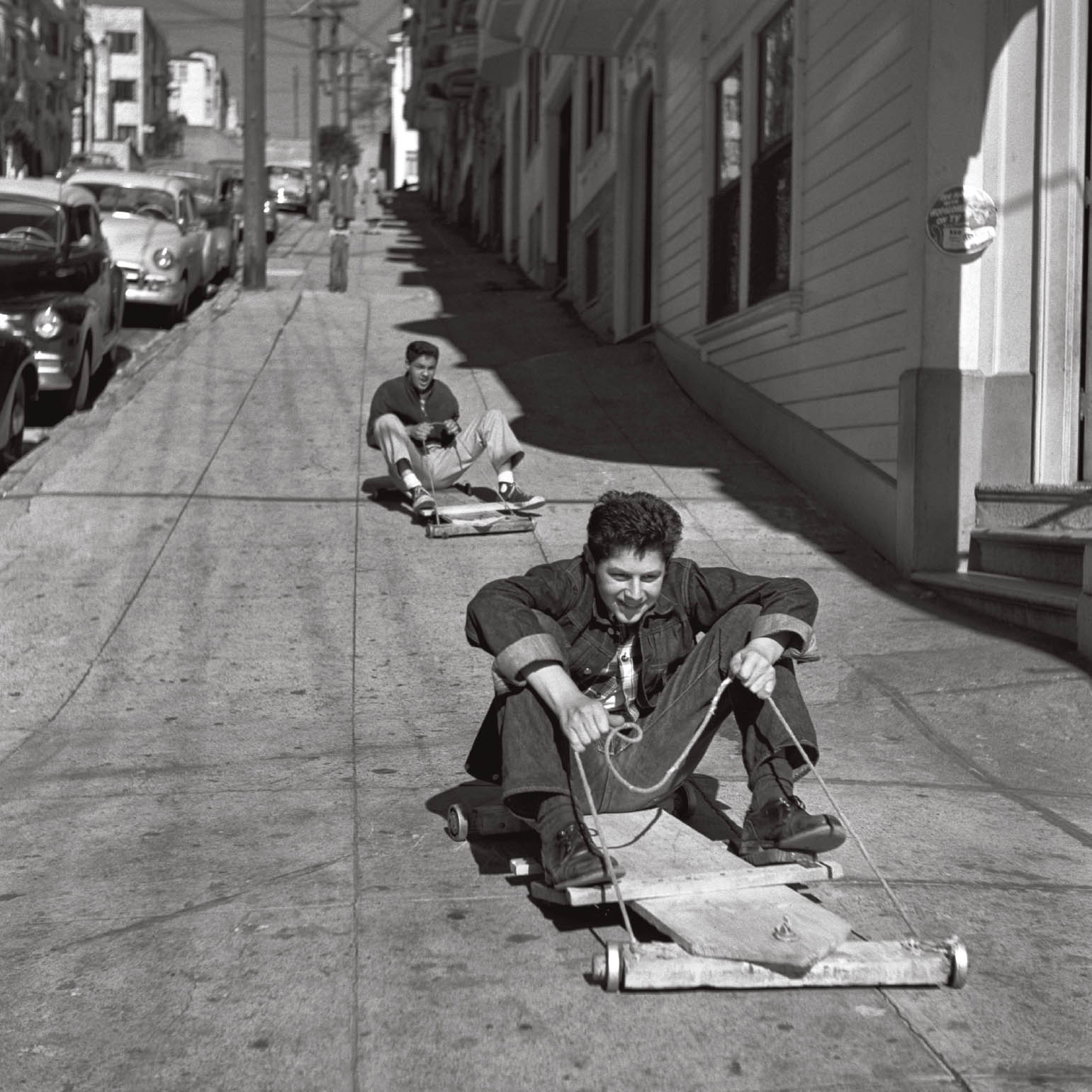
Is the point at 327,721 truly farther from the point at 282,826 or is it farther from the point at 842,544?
the point at 842,544

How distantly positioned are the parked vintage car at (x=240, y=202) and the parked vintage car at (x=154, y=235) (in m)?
4.53

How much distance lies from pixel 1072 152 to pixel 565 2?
31.2 ft

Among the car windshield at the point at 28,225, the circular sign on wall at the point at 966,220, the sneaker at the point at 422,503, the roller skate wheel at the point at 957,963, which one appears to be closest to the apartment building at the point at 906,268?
the circular sign on wall at the point at 966,220

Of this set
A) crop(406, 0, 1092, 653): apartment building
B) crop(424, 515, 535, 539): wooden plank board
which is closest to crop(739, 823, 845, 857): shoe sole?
crop(406, 0, 1092, 653): apartment building

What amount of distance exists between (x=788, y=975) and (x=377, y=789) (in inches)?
91.1

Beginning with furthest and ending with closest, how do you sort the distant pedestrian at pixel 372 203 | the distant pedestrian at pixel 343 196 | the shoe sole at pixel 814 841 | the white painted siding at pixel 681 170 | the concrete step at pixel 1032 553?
the distant pedestrian at pixel 372 203, the distant pedestrian at pixel 343 196, the white painted siding at pixel 681 170, the concrete step at pixel 1032 553, the shoe sole at pixel 814 841

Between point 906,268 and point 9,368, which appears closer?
point 906,268

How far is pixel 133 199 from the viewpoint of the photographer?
20.6 meters

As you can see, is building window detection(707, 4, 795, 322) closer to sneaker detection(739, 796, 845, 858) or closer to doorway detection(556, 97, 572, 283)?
sneaker detection(739, 796, 845, 858)

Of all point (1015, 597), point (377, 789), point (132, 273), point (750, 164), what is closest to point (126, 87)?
point (132, 273)

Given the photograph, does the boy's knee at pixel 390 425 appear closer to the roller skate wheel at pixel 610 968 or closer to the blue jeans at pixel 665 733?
the blue jeans at pixel 665 733

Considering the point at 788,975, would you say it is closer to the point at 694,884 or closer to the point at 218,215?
the point at 694,884

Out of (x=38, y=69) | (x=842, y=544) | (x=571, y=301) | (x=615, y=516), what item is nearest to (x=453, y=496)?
(x=842, y=544)

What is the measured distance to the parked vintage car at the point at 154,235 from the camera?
60.5 feet
